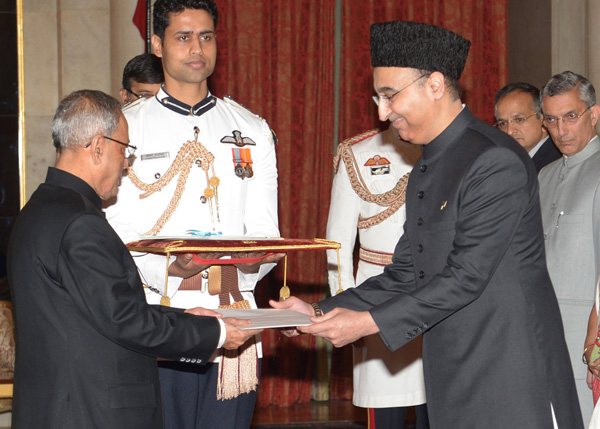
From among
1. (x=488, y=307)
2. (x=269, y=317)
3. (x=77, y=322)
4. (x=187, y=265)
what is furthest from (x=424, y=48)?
(x=77, y=322)

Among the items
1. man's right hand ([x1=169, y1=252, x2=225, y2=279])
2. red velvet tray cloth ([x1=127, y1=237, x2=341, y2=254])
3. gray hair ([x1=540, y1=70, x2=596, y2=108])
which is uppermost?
gray hair ([x1=540, y1=70, x2=596, y2=108])

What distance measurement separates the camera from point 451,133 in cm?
246

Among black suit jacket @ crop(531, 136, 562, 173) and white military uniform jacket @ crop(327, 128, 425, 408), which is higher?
black suit jacket @ crop(531, 136, 562, 173)

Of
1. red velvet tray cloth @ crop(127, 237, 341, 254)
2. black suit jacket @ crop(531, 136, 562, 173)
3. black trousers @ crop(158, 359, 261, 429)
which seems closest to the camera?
red velvet tray cloth @ crop(127, 237, 341, 254)

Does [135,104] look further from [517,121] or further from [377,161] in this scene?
[517,121]

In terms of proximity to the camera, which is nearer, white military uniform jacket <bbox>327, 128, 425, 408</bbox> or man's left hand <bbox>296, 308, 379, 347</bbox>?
man's left hand <bbox>296, 308, 379, 347</bbox>

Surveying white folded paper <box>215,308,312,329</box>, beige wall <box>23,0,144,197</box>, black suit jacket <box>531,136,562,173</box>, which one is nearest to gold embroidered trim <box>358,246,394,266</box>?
black suit jacket <box>531,136,562,173</box>

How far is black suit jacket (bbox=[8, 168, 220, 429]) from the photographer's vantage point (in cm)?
223

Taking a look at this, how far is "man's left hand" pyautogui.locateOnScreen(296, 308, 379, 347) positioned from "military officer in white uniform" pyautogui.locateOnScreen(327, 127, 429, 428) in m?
1.40

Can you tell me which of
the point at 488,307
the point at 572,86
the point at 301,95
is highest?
the point at 301,95

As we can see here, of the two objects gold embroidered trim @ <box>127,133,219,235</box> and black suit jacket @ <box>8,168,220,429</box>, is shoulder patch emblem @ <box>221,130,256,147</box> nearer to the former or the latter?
gold embroidered trim @ <box>127,133,219,235</box>

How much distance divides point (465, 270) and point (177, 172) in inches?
47.5

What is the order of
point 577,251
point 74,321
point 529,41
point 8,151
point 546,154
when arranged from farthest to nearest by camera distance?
point 529,41 → point 8,151 → point 546,154 → point 577,251 → point 74,321

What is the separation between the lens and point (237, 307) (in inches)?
116
